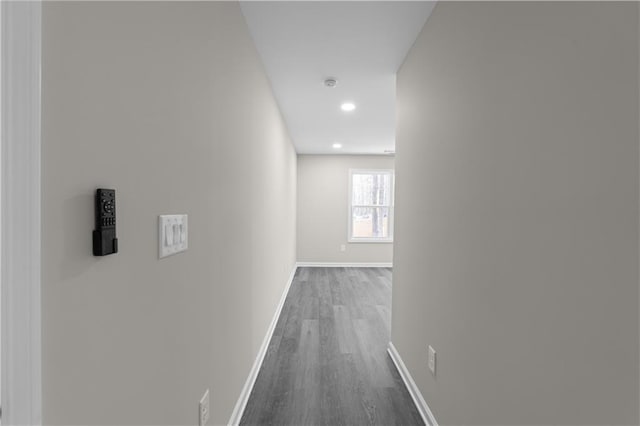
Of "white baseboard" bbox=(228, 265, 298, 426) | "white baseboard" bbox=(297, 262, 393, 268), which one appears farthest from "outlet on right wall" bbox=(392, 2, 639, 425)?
"white baseboard" bbox=(297, 262, 393, 268)

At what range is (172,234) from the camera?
3.20 ft

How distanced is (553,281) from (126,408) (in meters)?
1.12

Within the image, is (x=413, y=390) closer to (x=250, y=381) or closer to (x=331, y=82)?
(x=250, y=381)

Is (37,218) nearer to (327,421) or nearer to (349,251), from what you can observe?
(327,421)

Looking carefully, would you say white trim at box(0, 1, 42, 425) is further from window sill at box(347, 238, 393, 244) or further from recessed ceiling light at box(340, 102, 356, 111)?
window sill at box(347, 238, 393, 244)

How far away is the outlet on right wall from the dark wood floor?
40 centimetres

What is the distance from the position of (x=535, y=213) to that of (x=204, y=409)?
4.43ft

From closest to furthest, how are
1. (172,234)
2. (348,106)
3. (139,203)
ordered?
(139,203) → (172,234) → (348,106)

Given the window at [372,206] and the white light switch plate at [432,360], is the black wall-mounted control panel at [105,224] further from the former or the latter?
the window at [372,206]

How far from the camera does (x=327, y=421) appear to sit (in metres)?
1.73

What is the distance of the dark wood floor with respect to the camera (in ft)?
5.86

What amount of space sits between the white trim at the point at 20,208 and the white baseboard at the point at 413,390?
1.73 meters

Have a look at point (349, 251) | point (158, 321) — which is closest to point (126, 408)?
point (158, 321)

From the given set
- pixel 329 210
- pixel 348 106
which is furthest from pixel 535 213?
pixel 329 210
